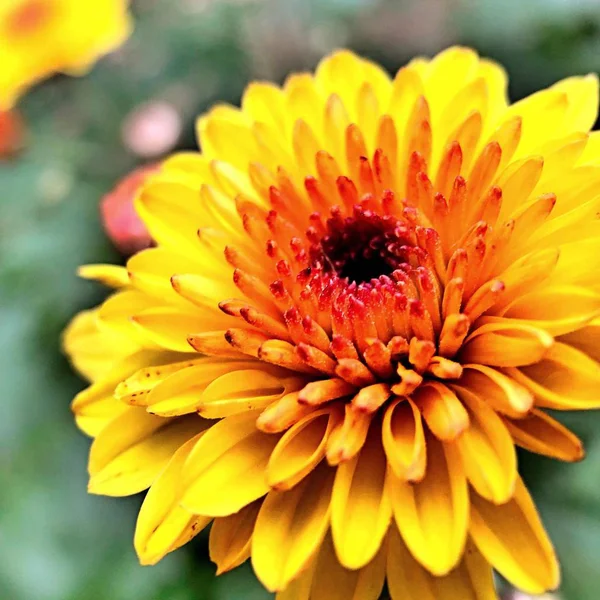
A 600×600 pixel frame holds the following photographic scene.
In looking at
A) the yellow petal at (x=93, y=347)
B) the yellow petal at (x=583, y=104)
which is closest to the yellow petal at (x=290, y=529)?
the yellow petal at (x=93, y=347)

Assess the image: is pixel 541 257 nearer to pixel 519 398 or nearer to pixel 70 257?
pixel 519 398

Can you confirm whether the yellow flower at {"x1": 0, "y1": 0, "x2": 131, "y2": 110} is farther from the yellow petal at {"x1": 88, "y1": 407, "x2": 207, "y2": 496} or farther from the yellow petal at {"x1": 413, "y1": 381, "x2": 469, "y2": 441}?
the yellow petal at {"x1": 413, "y1": 381, "x2": 469, "y2": 441}

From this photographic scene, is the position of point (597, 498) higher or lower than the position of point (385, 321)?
lower

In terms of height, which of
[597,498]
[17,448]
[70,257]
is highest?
[70,257]

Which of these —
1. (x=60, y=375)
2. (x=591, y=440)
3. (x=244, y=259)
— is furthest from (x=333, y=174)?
(x=60, y=375)

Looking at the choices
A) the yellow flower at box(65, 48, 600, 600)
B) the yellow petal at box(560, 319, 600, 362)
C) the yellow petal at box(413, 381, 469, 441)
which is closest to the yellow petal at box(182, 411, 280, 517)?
the yellow flower at box(65, 48, 600, 600)

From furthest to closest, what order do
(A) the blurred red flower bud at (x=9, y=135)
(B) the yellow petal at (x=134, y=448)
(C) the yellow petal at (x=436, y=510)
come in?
(A) the blurred red flower bud at (x=9, y=135), (B) the yellow petal at (x=134, y=448), (C) the yellow petal at (x=436, y=510)

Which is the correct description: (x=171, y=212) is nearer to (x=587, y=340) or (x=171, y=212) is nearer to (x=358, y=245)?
(x=358, y=245)

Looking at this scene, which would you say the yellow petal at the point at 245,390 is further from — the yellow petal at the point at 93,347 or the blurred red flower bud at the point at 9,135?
the blurred red flower bud at the point at 9,135
